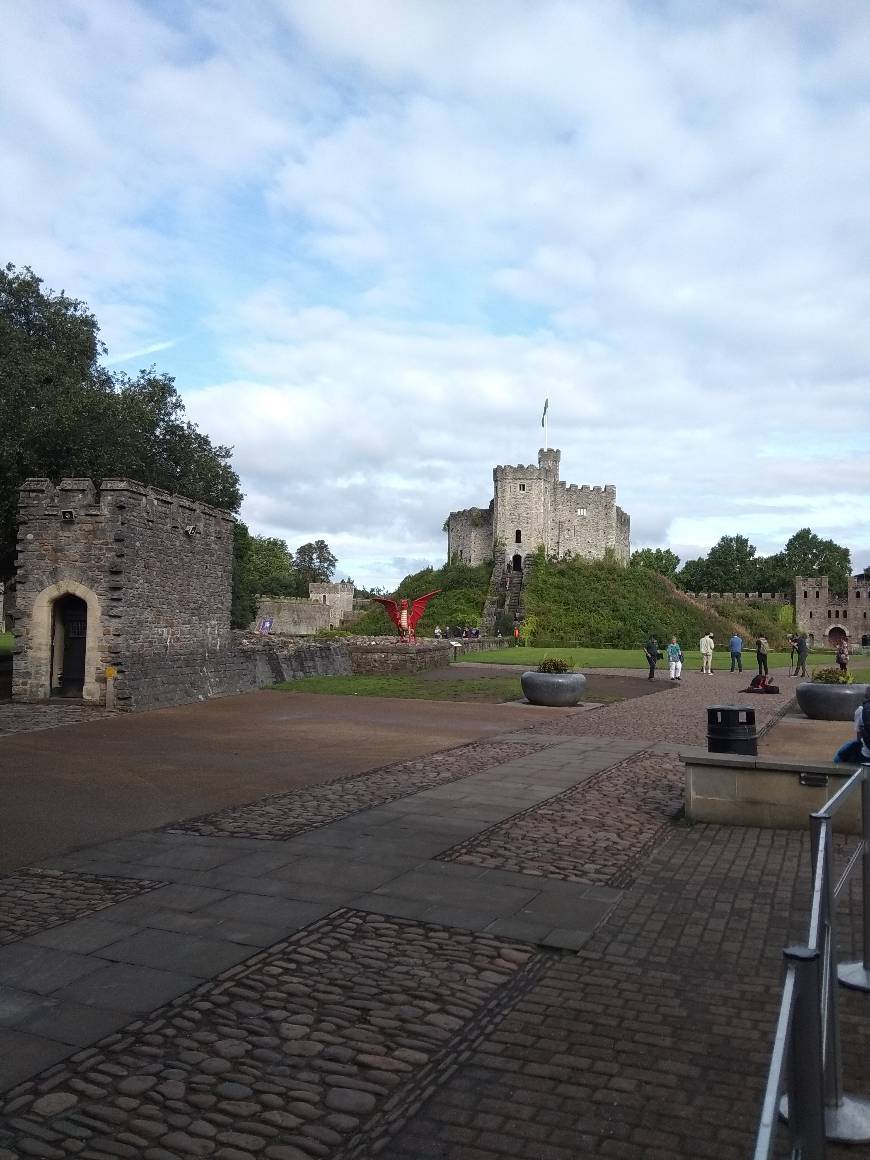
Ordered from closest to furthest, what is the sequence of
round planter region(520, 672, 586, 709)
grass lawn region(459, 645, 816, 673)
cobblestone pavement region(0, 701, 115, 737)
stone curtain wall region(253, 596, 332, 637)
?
1. cobblestone pavement region(0, 701, 115, 737)
2. round planter region(520, 672, 586, 709)
3. grass lawn region(459, 645, 816, 673)
4. stone curtain wall region(253, 596, 332, 637)

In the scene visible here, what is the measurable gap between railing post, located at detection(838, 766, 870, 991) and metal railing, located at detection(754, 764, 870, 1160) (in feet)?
1.98

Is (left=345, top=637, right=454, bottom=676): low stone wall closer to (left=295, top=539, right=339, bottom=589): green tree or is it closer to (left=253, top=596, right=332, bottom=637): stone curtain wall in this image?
(left=253, top=596, right=332, bottom=637): stone curtain wall

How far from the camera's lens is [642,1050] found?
4168 mm

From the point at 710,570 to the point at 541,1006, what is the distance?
326 feet

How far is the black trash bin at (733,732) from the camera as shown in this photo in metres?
9.94

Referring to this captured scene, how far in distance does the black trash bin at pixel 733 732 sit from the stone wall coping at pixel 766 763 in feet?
2.92

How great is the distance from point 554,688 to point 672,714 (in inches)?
106

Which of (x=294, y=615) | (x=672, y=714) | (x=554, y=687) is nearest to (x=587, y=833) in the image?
(x=672, y=714)

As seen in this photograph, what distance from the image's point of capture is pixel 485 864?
23.4ft

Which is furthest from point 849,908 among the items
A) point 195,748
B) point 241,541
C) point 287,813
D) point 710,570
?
point 710,570

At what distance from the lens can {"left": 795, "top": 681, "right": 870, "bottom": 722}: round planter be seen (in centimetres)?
1677

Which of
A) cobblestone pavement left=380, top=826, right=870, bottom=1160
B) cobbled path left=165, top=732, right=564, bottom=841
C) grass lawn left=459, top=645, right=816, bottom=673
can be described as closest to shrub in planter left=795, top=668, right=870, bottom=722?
cobbled path left=165, top=732, right=564, bottom=841

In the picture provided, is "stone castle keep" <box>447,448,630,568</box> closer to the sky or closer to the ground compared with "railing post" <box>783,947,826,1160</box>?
closer to the sky

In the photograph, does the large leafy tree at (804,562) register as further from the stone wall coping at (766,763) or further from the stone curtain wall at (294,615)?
the stone wall coping at (766,763)
